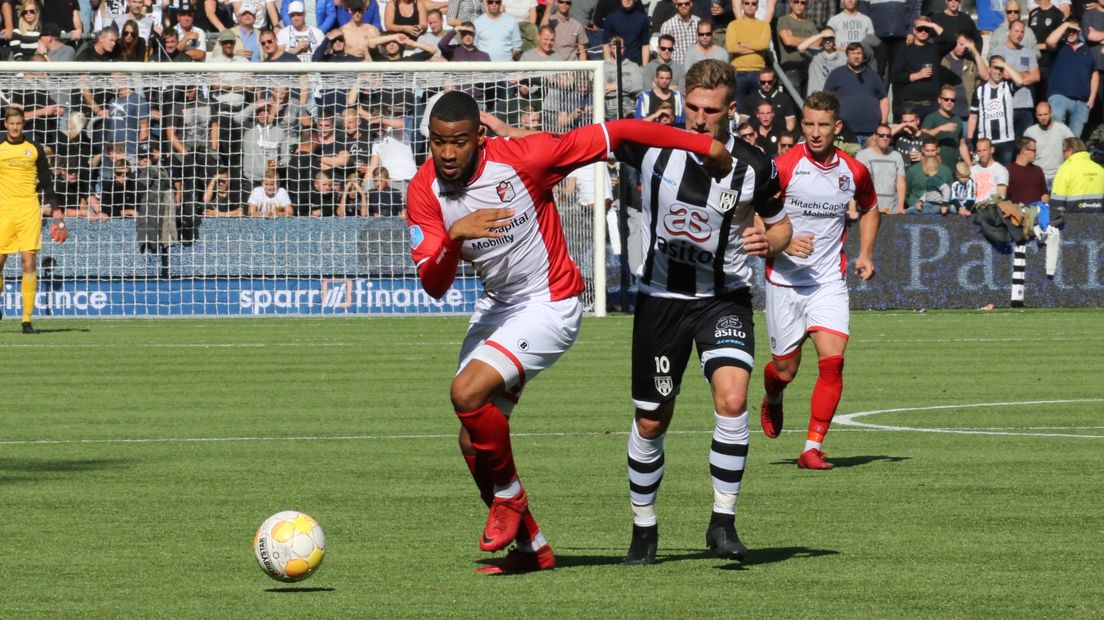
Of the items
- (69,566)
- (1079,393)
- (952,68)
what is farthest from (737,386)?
(952,68)

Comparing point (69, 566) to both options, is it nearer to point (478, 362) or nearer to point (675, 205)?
point (478, 362)

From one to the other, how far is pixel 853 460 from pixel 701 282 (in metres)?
3.74

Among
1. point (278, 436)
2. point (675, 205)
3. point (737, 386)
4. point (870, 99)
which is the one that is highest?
point (870, 99)

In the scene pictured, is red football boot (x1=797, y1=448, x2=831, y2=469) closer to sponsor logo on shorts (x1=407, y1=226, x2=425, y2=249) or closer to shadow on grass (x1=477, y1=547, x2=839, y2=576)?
shadow on grass (x1=477, y1=547, x2=839, y2=576)

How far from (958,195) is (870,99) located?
205 centimetres

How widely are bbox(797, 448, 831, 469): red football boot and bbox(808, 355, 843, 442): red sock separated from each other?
0.10 meters

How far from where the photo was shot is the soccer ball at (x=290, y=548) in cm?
720

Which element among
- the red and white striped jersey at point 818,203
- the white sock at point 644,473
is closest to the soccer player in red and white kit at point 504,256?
the white sock at point 644,473

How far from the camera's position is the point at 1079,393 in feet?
51.8

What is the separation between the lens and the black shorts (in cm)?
810

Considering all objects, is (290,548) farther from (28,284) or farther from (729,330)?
(28,284)

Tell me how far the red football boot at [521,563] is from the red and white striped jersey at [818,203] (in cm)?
467

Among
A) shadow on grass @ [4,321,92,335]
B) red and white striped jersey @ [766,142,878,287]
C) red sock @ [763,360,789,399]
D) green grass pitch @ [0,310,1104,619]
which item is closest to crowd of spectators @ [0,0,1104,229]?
shadow on grass @ [4,321,92,335]

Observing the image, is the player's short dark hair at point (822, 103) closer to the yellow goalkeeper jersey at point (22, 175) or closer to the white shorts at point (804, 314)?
the white shorts at point (804, 314)
